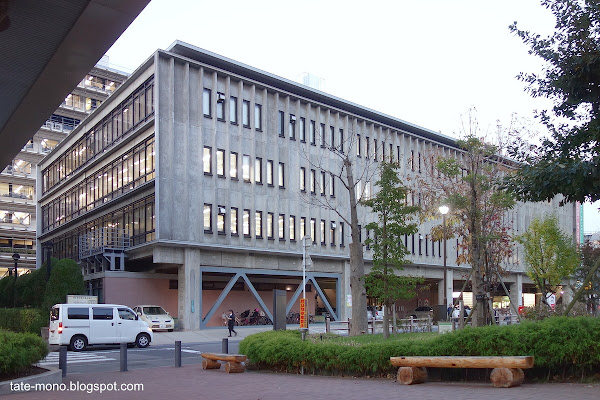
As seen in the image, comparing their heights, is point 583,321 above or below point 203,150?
below

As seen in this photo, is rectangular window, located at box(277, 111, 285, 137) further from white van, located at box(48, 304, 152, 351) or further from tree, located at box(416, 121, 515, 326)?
white van, located at box(48, 304, 152, 351)

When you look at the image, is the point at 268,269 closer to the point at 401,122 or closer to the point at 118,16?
the point at 401,122

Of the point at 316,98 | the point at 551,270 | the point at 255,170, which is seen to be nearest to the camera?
the point at 551,270

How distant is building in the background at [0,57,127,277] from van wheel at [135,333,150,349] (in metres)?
48.1

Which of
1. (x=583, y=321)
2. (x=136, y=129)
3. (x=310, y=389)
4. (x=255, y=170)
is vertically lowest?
(x=310, y=389)

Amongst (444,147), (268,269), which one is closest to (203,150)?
(268,269)

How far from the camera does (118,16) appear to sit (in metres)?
6.23

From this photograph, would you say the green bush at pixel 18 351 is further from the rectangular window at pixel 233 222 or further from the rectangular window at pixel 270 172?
the rectangular window at pixel 270 172

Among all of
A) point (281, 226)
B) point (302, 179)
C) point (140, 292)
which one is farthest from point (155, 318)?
point (302, 179)

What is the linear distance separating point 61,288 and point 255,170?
15.2 m

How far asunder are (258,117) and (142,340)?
19.8m

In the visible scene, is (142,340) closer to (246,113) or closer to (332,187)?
(246,113)

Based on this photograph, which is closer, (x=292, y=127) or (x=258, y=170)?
(x=258, y=170)

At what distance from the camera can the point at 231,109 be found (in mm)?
41719
